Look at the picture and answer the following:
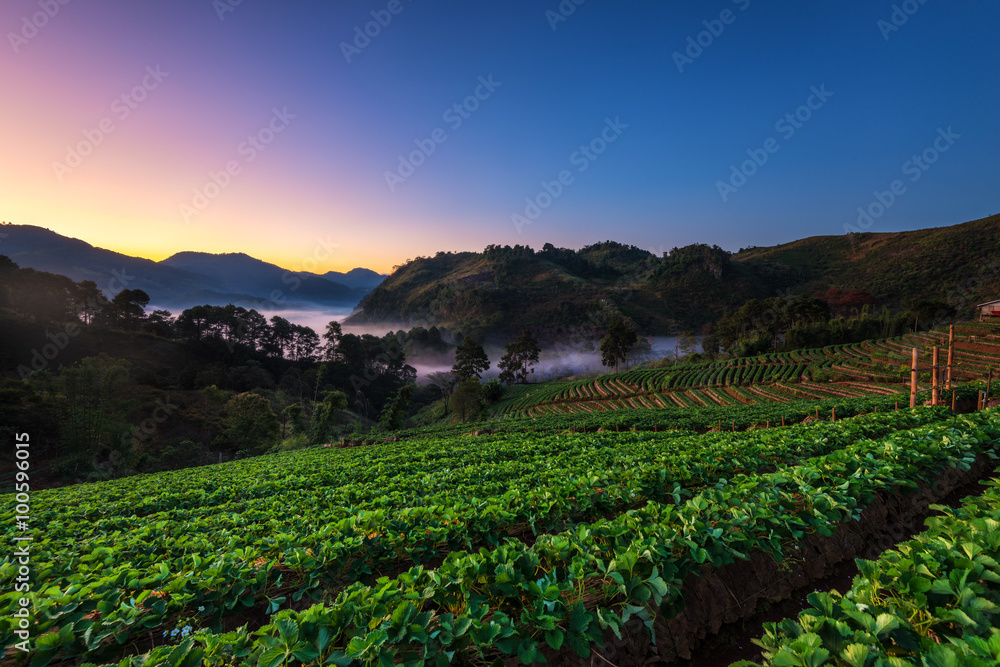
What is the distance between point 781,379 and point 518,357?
2243 inches

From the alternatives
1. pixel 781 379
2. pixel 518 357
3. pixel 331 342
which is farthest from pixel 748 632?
pixel 331 342

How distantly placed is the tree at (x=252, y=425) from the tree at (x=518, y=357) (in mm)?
56464

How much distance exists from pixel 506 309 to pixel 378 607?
148488 mm

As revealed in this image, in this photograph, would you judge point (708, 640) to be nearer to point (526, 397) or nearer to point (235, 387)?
point (526, 397)

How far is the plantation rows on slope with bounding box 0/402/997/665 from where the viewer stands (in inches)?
88.9

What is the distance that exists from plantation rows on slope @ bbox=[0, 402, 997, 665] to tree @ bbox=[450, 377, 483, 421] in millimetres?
42686

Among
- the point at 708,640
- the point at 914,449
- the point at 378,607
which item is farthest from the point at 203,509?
the point at 914,449

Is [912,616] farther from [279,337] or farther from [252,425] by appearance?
[279,337]

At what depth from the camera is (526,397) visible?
2515 inches

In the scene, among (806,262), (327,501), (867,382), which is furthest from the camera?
(806,262)

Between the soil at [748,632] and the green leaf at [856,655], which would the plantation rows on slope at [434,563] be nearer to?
the soil at [748,632]

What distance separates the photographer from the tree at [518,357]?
89.4m

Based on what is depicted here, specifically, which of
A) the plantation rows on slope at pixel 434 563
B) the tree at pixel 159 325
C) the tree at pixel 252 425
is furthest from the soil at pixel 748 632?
the tree at pixel 159 325

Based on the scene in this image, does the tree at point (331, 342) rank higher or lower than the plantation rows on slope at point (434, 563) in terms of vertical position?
lower
